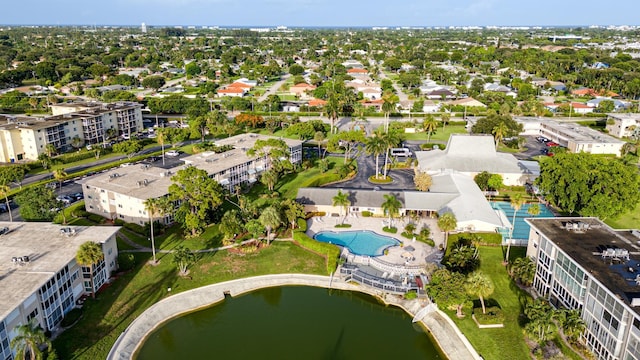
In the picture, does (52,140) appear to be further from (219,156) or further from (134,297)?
(134,297)

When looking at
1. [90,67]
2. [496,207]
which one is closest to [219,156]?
[496,207]

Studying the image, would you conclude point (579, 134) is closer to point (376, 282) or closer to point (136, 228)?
point (376, 282)

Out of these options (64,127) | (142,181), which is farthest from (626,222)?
(64,127)

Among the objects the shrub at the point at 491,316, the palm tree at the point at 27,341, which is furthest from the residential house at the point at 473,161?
the palm tree at the point at 27,341

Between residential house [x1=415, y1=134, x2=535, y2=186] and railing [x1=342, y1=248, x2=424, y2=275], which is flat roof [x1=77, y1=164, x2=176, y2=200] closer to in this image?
railing [x1=342, y1=248, x2=424, y2=275]

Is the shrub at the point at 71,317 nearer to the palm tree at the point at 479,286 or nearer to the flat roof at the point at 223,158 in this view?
the flat roof at the point at 223,158
